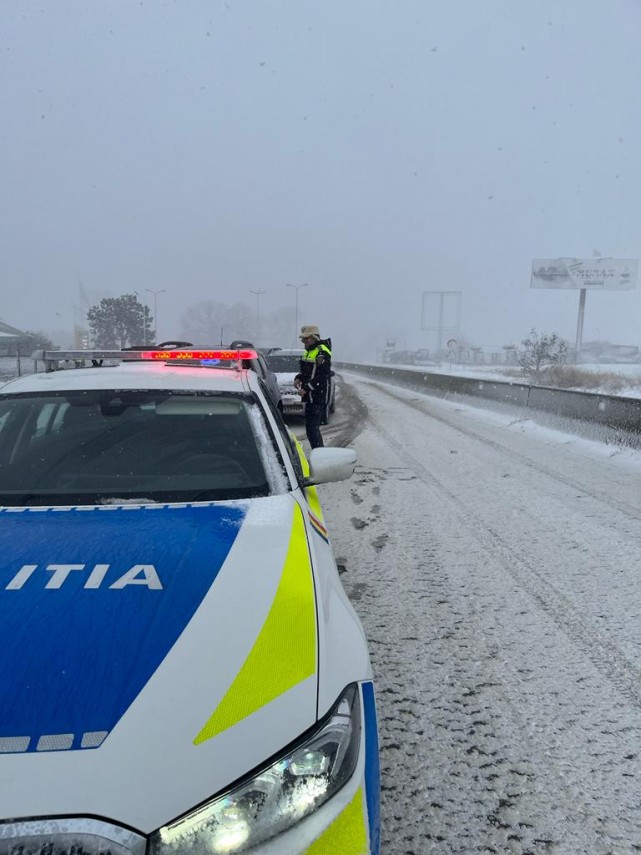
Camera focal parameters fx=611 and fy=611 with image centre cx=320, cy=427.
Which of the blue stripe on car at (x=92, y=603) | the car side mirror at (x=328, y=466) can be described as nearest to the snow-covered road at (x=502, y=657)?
the car side mirror at (x=328, y=466)

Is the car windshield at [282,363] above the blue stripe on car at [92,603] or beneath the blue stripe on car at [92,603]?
above

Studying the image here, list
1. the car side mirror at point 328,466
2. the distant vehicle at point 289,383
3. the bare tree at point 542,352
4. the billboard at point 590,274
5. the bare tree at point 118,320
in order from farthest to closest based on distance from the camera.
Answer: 1. the bare tree at point 118,320
2. the billboard at point 590,274
3. the bare tree at point 542,352
4. the distant vehicle at point 289,383
5. the car side mirror at point 328,466

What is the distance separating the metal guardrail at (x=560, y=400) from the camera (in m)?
10.2

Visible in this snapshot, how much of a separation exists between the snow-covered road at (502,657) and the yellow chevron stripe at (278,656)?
2.85 feet

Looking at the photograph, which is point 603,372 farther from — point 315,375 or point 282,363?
point 315,375

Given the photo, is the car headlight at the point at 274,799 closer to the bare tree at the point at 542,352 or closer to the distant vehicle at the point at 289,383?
the distant vehicle at the point at 289,383

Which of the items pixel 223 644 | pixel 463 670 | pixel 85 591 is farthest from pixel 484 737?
pixel 85 591

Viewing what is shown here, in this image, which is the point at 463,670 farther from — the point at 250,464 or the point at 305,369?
the point at 305,369

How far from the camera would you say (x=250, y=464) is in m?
2.87

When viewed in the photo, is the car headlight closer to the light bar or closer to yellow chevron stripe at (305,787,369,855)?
yellow chevron stripe at (305,787,369,855)

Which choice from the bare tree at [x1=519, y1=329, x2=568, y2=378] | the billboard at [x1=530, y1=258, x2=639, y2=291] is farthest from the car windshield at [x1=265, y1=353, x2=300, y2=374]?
the billboard at [x1=530, y1=258, x2=639, y2=291]

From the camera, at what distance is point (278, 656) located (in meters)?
1.60

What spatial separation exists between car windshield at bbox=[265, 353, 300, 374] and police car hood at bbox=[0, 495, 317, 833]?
13.4 m

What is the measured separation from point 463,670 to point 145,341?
235 feet
